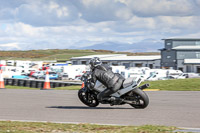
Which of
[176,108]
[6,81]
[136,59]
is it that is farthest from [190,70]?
[176,108]

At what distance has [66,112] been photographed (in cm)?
1098

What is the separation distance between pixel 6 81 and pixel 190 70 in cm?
6242

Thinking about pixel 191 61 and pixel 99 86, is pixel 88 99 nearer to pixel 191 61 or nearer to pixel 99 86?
pixel 99 86

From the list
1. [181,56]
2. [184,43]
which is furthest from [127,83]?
[184,43]

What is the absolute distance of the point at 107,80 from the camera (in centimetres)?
1148

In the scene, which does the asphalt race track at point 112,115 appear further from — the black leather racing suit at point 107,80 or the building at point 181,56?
the building at point 181,56

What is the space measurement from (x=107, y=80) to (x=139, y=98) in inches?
41.8

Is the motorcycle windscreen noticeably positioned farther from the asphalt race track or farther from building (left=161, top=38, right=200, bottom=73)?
building (left=161, top=38, right=200, bottom=73)

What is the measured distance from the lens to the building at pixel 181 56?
3403 inches

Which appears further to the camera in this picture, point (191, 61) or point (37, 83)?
point (191, 61)

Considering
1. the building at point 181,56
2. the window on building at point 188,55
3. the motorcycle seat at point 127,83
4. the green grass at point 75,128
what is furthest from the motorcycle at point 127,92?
the window on building at point 188,55

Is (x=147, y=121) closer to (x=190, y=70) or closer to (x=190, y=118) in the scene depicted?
(x=190, y=118)

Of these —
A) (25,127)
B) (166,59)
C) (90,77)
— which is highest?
(166,59)

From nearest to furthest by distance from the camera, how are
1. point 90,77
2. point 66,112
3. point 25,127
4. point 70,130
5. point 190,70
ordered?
1. point 70,130
2. point 25,127
3. point 66,112
4. point 90,77
5. point 190,70
